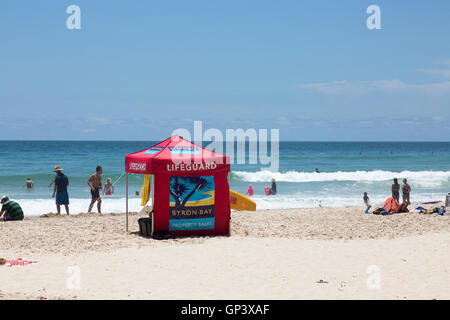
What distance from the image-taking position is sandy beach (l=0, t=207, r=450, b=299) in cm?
646

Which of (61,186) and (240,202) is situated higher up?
(61,186)

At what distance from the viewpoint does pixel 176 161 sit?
32.5 feet

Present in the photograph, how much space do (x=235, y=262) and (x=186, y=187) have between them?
2.52m

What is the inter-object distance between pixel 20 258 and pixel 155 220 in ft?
9.21

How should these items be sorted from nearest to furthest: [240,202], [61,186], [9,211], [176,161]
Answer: [176,161] < [9,211] < [240,202] < [61,186]

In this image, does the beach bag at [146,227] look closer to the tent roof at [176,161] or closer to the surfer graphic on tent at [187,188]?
the surfer graphic on tent at [187,188]

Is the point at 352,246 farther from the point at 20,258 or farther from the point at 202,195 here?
the point at 20,258

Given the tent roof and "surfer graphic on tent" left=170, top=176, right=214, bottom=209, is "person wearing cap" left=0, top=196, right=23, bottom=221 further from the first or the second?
"surfer graphic on tent" left=170, top=176, right=214, bottom=209

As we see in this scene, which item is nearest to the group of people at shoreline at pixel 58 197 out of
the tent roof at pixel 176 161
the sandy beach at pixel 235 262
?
the sandy beach at pixel 235 262

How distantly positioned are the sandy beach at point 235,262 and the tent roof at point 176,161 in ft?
4.75

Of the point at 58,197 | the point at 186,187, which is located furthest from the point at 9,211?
the point at 186,187

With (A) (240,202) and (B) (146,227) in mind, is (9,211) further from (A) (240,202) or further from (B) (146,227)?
(A) (240,202)

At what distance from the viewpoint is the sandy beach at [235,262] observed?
6457mm
